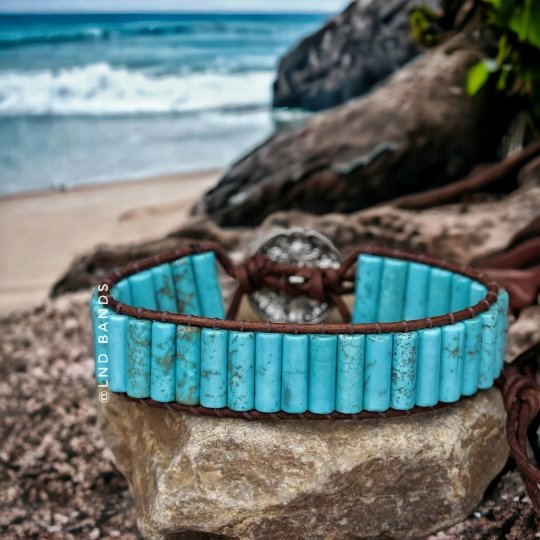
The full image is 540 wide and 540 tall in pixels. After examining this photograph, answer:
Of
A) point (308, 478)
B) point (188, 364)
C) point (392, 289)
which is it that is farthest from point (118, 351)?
point (392, 289)

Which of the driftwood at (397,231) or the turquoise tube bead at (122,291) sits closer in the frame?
the turquoise tube bead at (122,291)

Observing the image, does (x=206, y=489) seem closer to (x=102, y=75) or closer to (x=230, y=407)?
(x=230, y=407)

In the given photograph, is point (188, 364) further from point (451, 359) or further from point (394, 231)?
point (394, 231)

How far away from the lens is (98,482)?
79.0 inches

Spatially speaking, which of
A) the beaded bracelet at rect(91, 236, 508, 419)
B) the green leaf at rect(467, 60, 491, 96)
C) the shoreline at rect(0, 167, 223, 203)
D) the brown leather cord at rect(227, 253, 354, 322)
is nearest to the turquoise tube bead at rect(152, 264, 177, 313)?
the brown leather cord at rect(227, 253, 354, 322)

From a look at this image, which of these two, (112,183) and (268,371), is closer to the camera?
(268,371)

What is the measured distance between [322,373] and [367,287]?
2.07 feet

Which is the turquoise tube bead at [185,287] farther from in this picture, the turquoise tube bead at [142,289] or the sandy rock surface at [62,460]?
the sandy rock surface at [62,460]

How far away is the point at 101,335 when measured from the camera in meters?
1.74

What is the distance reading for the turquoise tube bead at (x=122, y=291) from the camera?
1.91m

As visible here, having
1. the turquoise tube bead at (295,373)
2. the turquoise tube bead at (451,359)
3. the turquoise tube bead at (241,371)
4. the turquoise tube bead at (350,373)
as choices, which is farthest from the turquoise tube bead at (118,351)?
the turquoise tube bead at (451,359)

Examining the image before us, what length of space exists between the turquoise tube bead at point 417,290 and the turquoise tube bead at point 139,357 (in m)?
0.76

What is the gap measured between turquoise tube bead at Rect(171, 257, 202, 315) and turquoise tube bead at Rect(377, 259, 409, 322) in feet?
1.68

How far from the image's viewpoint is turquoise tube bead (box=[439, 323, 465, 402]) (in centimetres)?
163
